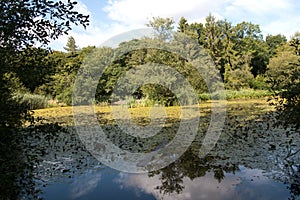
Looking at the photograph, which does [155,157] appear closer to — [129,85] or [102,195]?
[102,195]

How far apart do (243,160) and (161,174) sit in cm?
167

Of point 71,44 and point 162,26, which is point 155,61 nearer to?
point 162,26

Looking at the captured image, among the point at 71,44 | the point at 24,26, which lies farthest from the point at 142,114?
the point at 71,44

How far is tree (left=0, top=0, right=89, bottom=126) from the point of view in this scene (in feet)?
8.93

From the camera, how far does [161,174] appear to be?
4977 millimetres

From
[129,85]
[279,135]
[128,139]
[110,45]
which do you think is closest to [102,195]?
[128,139]

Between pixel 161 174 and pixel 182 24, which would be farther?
pixel 182 24

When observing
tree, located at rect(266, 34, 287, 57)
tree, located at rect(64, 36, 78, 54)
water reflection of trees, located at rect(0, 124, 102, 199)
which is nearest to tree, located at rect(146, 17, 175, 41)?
water reflection of trees, located at rect(0, 124, 102, 199)

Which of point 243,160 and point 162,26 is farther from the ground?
point 162,26

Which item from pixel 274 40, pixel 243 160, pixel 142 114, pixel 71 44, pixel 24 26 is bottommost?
pixel 243 160

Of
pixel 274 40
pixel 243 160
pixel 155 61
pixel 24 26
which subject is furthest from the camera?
pixel 274 40

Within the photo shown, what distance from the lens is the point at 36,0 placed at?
2752mm

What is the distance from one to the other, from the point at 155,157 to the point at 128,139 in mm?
1893

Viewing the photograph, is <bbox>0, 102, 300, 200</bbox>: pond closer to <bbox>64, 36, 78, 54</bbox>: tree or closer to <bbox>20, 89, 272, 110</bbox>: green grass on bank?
<bbox>20, 89, 272, 110</bbox>: green grass on bank
